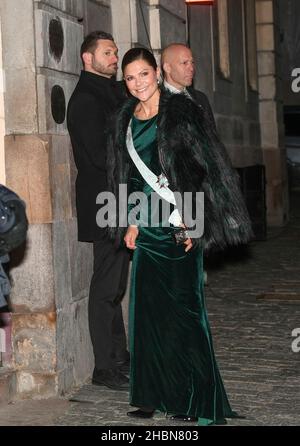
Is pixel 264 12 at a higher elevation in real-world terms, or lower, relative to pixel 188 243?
higher

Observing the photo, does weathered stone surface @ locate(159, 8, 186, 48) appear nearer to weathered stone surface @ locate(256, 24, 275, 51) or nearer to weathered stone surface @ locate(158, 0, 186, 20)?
weathered stone surface @ locate(158, 0, 186, 20)

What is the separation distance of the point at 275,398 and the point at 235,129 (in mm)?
11080

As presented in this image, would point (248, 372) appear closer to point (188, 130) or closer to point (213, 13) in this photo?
point (188, 130)

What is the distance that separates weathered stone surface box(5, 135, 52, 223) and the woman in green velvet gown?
825 mm

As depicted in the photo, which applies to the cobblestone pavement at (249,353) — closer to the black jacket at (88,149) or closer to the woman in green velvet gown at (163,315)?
the woman in green velvet gown at (163,315)

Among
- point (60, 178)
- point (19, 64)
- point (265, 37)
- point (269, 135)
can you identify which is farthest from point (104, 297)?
point (265, 37)

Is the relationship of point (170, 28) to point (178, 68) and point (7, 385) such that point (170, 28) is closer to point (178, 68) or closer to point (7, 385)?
point (178, 68)

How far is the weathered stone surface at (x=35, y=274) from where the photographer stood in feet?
21.4

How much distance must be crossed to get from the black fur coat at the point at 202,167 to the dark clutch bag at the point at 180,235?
7 cm

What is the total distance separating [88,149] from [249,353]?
7.50 ft

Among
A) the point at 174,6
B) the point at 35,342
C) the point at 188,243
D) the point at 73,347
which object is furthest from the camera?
the point at 174,6

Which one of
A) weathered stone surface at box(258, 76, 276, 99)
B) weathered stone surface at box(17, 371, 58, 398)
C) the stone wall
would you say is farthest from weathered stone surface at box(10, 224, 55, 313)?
weathered stone surface at box(258, 76, 276, 99)

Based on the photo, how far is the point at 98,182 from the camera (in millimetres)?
6793

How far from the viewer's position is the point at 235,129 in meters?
17.2
